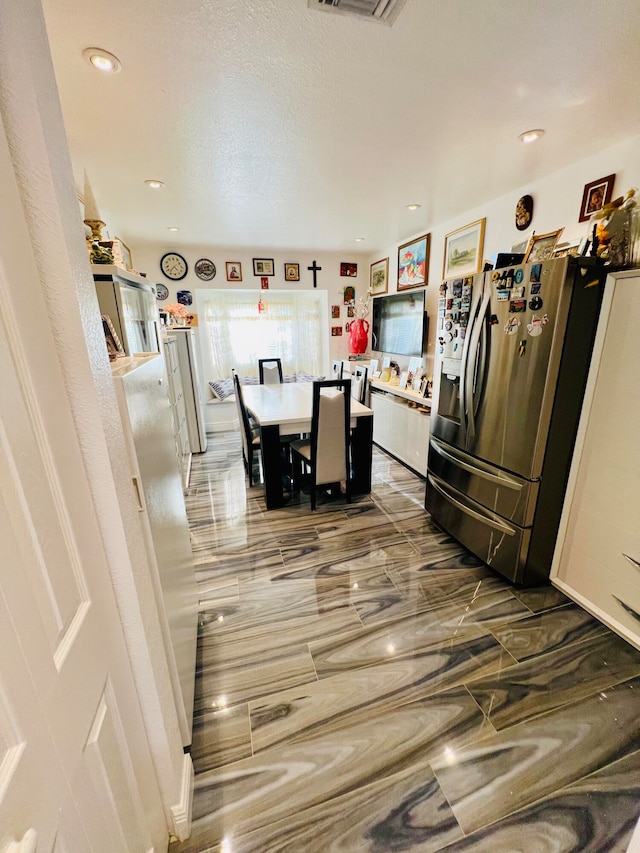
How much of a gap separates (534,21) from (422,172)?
1174 millimetres

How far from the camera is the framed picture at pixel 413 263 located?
3725 mm

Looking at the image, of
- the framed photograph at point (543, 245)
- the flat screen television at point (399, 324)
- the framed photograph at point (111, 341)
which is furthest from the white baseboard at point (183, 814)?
the flat screen television at point (399, 324)

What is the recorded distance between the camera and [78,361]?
0.64 meters

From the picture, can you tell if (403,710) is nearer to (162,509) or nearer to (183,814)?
(183,814)

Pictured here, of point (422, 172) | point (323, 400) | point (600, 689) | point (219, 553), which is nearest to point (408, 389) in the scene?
point (323, 400)

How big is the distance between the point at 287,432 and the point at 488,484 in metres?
1.51

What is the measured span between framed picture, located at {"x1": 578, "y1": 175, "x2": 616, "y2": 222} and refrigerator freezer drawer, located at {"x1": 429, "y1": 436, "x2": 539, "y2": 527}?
67.2 inches

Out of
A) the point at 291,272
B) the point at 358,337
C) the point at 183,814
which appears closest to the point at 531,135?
the point at 358,337

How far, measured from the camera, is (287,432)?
9.05 feet

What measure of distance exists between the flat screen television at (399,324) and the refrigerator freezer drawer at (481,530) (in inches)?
72.3

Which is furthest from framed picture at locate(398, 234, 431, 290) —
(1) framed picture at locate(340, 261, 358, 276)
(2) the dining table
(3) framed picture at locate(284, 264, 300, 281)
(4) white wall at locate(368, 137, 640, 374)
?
(2) the dining table

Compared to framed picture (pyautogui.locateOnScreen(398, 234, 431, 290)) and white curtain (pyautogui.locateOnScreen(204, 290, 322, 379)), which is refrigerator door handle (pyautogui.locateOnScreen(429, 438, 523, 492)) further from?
white curtain (pyautogui.locateOnScreen(204, 290, 322, 379))

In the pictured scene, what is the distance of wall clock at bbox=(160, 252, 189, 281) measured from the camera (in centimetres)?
430

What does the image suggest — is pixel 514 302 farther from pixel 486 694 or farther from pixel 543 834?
pixel 543 834
